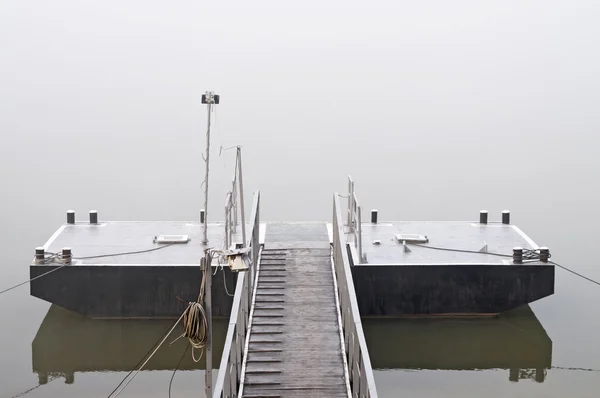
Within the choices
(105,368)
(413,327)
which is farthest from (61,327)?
(413,327)

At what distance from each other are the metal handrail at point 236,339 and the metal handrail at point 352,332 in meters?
1.49

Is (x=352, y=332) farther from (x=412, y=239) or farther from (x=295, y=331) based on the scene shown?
(x=412, y=239)

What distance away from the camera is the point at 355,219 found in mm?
18719

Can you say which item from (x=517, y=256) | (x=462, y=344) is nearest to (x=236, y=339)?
(x=462, y=344)

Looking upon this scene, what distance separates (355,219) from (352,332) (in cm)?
697

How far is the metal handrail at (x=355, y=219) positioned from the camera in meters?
17.7

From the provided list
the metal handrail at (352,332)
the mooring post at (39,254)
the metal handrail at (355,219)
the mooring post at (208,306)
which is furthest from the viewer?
the metal handrail at (355,219)

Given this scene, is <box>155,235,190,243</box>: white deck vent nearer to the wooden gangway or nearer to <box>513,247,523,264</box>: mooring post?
the wooden gangway

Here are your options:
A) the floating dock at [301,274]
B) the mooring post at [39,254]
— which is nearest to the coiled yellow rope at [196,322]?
the floating dock at [301,274]

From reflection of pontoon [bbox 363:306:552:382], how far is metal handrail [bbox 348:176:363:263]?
1.57 meters

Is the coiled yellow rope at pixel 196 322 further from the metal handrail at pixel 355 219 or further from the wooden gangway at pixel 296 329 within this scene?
the metal handrail at pixel 355 219

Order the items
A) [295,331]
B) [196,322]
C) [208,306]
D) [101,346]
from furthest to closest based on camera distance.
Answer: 1. [101,346]
2. [295,331]
3. [196,322]
4. [208,306]

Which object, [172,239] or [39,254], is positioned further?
[172,239]

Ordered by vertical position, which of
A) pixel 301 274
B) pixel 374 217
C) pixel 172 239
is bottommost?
pixel 301 274
